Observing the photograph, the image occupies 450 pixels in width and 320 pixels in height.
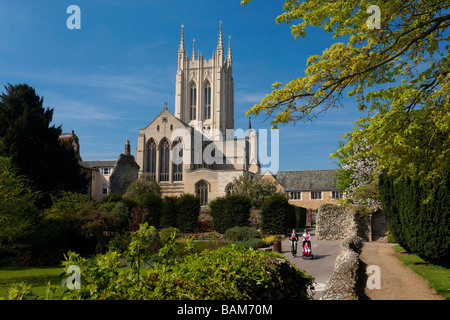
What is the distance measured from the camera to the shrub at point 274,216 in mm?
31438

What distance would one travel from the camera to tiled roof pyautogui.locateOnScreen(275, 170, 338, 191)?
191 ft

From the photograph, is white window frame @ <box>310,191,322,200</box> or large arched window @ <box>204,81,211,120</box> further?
large arched window @ <box>204,81,211,120</box>

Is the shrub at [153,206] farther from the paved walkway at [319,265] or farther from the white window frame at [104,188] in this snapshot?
the white window frame at [104,188]

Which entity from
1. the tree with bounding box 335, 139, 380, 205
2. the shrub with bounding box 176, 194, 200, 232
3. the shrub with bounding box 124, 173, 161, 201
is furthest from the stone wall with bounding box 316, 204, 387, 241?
the shrub with bounding box 124, 173, 161, 201

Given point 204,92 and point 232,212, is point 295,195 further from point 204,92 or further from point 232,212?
point 204,92

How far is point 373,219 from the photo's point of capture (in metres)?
28.3

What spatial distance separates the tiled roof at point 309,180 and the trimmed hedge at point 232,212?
93.9ft

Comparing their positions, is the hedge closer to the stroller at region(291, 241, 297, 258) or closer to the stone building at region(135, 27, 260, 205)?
the stroller at region(291, 241, 297, 258)

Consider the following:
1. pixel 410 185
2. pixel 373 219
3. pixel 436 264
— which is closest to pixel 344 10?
pixel 410 185

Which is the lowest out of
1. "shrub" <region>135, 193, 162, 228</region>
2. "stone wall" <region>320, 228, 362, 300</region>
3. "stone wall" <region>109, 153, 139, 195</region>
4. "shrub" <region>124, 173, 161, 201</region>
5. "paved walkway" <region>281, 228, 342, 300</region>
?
"paved walkway" <region>281, 228, 342, 300</region>

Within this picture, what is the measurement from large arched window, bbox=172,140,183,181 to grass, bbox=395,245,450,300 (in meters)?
52.5

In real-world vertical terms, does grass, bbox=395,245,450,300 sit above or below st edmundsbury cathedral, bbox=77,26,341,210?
below

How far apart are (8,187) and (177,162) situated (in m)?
53.0

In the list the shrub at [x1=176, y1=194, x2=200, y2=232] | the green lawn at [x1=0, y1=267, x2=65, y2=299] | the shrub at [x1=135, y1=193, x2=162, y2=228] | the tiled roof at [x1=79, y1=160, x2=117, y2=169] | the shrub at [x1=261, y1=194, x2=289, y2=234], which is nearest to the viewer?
the green lawn at [x1=0, y1=267, x2=65, y2=299]
